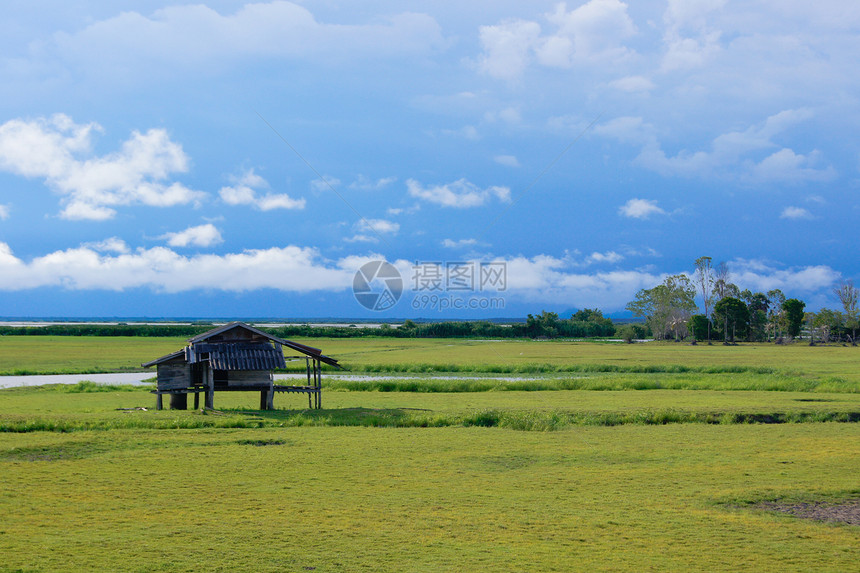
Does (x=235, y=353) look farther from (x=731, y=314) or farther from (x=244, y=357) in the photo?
(x=731, y=314)

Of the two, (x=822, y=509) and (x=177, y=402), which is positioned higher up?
(x=177, y=402)

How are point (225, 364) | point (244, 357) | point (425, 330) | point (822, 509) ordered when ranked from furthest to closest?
point (425, 330), point (244, 357), point (225, 364), point (822, 509)

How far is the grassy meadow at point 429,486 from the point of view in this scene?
9789mm

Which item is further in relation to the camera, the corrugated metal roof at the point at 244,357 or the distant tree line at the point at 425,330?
the distant tree line at the point at 425,330

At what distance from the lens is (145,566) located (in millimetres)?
9117

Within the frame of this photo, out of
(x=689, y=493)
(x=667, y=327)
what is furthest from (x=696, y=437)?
(x=667, y=327)

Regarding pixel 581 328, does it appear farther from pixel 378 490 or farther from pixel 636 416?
pixel 378 490

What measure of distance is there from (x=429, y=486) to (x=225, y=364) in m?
13.6

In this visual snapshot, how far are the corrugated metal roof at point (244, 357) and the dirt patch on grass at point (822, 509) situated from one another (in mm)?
17242

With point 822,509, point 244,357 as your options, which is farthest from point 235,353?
point 822,509

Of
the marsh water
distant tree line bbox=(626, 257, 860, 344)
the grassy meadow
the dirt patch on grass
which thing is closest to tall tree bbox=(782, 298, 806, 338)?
distant tree line bbox=(626, 257, 860, 344)

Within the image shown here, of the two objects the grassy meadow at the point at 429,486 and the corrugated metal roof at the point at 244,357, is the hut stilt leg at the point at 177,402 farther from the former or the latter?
the corrugated metal roof at the point at 244,357

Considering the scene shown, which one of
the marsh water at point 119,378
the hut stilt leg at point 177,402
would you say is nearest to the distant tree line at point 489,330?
the marsh water at point 119,378

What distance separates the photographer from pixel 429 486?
45.6 feet
